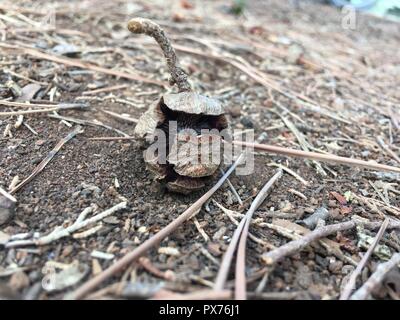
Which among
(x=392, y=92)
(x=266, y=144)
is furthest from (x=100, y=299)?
(x=392, y=92)

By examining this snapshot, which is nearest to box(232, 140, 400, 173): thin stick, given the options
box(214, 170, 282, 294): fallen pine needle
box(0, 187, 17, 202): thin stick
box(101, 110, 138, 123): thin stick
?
box(214, 170, 282, 294): fallen pine needle

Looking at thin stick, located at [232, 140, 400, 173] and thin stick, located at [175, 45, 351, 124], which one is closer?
thin stick, located at [232, 140, 400, 173]

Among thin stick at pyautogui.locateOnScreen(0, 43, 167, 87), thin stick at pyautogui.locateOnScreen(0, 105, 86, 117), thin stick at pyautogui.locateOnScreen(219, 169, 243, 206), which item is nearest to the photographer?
thin stick at pyautogui.locateOnScreen(219, 169, 243, 206)

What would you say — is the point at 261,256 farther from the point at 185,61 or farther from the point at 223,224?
the point at 185,61

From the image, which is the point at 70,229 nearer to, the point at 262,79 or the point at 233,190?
the point at 233,190

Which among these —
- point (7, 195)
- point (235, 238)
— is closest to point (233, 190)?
point (235, 238)

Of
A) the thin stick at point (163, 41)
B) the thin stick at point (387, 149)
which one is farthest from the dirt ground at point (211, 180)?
the thin stick at point (163, 41)

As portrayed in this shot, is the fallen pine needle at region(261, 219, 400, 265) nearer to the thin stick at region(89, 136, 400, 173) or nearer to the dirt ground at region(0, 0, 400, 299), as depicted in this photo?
the dirt ground at region(0, 0, 400, 299)
